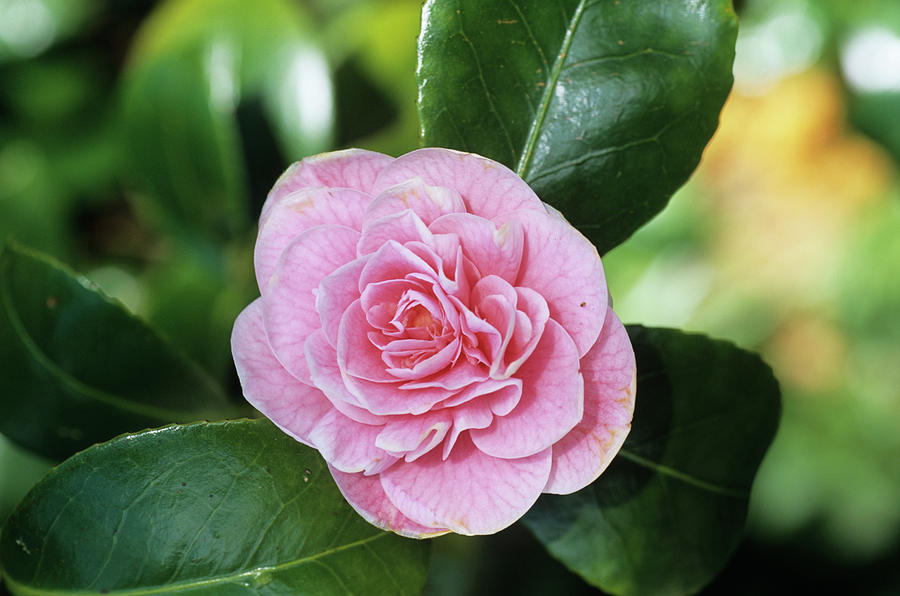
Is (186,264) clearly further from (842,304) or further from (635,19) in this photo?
(842,304)

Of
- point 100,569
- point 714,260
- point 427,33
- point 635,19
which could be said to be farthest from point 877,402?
point 100,569

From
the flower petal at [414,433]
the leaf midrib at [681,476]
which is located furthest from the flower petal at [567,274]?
the leaf midrib at [681,476]

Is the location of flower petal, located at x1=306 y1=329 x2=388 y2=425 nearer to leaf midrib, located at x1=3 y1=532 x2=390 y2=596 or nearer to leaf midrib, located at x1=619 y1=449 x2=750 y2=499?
leaf midrib, located at x1=3 y1=532 x2=390 y2=596

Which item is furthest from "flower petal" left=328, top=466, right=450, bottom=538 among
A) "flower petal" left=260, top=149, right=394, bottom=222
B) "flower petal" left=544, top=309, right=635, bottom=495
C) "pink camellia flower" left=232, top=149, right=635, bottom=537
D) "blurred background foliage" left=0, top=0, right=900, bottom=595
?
"blurred background foliage" left=0, top=0, right=900, bottom=595

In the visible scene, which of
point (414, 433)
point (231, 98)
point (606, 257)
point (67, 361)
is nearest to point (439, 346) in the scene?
point (414, 433)

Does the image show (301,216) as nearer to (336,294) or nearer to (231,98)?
(336,294)

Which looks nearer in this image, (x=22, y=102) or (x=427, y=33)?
(x=427, y=33)
